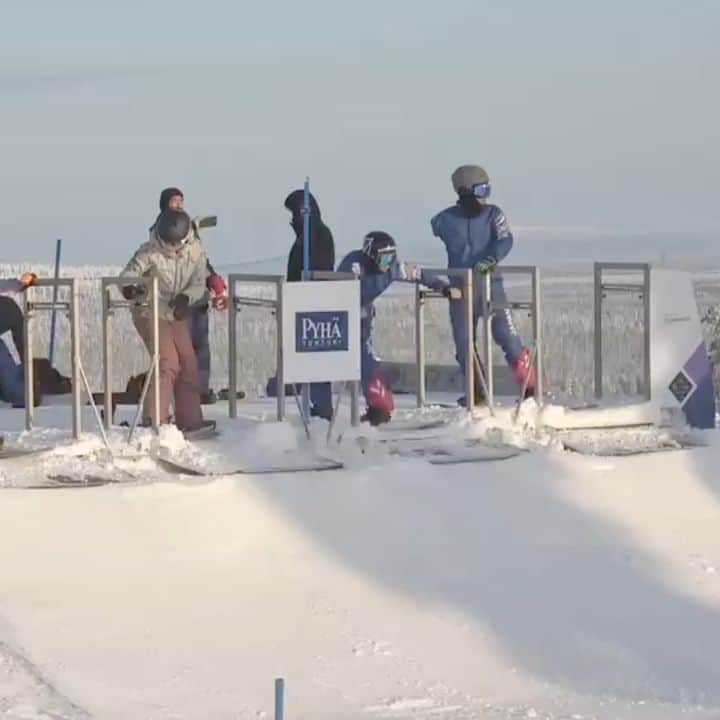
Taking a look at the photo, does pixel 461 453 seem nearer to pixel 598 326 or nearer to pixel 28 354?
pixel 598 326

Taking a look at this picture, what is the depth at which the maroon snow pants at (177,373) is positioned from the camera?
12.0m

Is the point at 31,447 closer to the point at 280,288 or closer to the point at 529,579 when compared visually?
the point at 280,288

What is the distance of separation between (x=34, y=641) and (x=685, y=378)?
5.56 metres

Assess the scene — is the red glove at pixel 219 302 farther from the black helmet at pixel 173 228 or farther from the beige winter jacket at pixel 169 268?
the black helmet at pixel 173 228

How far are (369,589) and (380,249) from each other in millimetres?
3018

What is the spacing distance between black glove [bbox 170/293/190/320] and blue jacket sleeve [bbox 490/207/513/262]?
232 cm

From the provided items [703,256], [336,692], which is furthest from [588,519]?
[703,256]

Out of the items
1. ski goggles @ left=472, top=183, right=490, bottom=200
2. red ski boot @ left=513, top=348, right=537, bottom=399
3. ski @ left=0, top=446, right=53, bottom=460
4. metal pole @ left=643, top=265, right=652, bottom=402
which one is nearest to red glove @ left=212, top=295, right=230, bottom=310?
ski @ left=0, top=446, right=53, bottom=460

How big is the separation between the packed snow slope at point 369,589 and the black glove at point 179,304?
80 centimetres

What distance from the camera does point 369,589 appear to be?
34.8ft

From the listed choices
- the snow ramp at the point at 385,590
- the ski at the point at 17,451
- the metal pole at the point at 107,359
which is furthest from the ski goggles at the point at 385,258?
the ski at the point at 17,451

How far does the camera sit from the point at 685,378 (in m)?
13.4

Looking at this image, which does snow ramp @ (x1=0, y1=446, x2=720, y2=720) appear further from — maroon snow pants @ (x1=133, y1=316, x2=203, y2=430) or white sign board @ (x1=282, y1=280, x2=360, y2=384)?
maroon snow pants @ (x1=133, y1=316, x2=203, y2=430)

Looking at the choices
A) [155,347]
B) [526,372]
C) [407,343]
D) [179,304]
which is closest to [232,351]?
[179,304]
